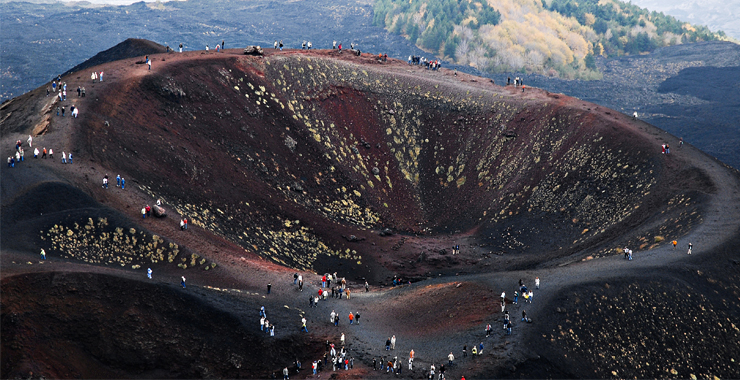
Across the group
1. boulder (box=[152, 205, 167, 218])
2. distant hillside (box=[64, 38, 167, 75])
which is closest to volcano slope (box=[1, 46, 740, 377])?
boulder (box=[152, 205, 167, 218])

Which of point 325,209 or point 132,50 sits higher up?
point 132,50

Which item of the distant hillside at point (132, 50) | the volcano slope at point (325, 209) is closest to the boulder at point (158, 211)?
the volcano slope at point (325, 209)

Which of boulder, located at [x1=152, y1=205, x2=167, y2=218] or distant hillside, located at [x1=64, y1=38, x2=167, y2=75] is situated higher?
distant hillside, located at [x1=64, y1=38, x2=167, y2=75]

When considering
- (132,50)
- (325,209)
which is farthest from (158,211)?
(132,50)

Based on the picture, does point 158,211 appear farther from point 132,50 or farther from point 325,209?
point 132,50

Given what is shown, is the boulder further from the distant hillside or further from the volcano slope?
the distant hillside

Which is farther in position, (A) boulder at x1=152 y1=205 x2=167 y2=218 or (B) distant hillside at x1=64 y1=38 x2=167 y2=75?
(B) distant hillside at x1=64 y1=38 x2=167 y2=75

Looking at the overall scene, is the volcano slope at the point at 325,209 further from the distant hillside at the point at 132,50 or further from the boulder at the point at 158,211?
the distant hillside at the point at 132,50

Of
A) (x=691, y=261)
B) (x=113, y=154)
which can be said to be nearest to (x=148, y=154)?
(x=113, y=154)
